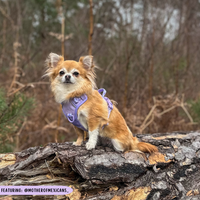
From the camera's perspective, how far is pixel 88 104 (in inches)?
91.3

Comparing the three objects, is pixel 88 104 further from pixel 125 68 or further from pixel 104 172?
pixel 125 68

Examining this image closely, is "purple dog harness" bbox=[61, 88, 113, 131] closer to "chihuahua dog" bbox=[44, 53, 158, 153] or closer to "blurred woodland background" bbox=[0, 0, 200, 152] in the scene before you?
"chihuahua dog" bbox=[44, 53, 158, 153]

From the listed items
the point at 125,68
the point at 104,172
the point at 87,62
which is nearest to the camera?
the point at 104,172

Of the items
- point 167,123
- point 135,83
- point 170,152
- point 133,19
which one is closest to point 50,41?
point 133,19

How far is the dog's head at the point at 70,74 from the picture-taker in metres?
2.31

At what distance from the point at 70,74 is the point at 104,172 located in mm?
1124

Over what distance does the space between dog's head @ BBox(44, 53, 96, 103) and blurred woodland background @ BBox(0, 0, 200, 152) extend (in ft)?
2.05

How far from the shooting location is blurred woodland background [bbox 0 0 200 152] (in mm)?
4047

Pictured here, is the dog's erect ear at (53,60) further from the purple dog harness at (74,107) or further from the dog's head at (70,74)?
the purple dog harness at (74,107)

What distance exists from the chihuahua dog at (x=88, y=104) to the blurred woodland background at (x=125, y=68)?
27.3 inches

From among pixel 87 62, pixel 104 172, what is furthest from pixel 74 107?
pixel 104 172

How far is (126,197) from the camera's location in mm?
1989

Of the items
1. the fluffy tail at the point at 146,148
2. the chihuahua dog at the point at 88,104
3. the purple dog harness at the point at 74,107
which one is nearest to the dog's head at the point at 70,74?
the chihuahua dog at the point at 88,104

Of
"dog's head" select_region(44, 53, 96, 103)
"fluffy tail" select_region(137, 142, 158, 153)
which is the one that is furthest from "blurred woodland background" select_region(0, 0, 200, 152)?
"fluffy tail" select_region(137, 142, 158, 153)
